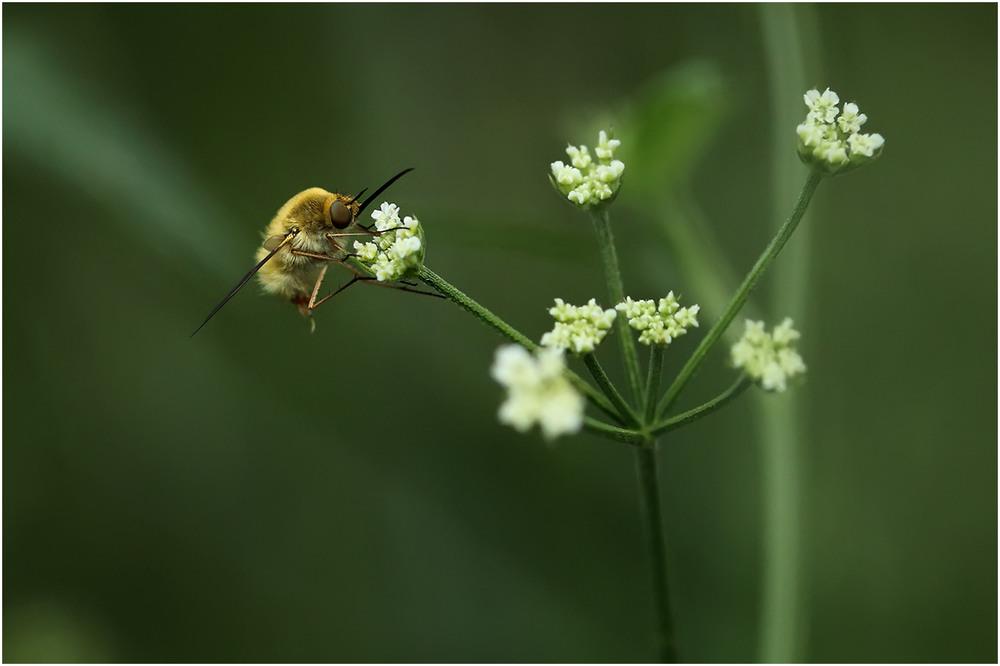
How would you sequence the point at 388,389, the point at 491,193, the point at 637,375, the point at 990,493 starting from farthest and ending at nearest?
the point at 491,193, the point at 388,389, the point at 990,493, the point at 637,375

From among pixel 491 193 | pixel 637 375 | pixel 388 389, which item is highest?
pixel 491 193

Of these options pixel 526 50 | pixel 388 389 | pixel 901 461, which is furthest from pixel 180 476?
pixel 901 461

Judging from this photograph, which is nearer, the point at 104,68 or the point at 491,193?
the point at 104,68

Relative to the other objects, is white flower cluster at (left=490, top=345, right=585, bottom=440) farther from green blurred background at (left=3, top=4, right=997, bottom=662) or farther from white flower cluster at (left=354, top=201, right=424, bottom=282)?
green blurred background at (left=3, top=4, right=997, bottom=662)

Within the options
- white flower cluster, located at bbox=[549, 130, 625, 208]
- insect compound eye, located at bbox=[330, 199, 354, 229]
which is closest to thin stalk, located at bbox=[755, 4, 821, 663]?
white flower cluster, located at bbox=[549, 130, 625, 208]

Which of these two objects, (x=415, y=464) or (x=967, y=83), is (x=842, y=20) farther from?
(x=415, y=464)

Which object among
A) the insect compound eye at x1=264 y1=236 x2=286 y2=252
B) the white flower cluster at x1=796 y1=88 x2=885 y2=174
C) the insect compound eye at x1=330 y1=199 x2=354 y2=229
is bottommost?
the insect compound eye at x1=264 y1=236 x2=286 y2=252

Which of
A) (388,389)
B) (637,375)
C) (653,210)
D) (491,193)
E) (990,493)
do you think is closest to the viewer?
(637,375)

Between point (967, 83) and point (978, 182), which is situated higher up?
point (967, 83)
